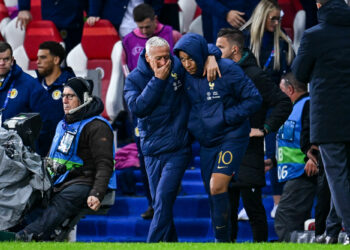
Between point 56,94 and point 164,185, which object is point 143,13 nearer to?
point 56,94

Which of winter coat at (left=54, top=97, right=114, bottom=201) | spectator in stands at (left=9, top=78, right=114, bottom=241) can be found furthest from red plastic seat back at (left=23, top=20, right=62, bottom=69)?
winter coat at (left=54, top=97, right=114, bottom=201)

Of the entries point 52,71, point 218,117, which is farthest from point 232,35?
point 52,71

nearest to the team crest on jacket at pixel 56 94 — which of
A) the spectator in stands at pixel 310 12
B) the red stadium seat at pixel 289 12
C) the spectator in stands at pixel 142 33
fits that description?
the spectator in stands at pixel 142 33

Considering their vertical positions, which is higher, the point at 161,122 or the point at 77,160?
the point at 161,122

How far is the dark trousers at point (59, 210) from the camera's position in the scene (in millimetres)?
8813

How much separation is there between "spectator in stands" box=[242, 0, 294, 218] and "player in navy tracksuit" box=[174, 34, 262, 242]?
198 centimetres

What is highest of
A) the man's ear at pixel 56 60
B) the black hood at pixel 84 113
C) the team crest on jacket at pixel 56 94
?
the man's ear at pixel 56 60

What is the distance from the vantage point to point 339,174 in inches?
314

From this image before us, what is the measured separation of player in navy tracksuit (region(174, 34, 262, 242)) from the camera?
8.45m

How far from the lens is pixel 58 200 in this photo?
29.4 ft

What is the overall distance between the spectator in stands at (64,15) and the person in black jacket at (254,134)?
14.7ft

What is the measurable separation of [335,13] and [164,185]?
1.96 meters

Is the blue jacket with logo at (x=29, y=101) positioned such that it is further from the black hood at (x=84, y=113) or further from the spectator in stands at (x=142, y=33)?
the spectator in stands at (x=142, y=33)

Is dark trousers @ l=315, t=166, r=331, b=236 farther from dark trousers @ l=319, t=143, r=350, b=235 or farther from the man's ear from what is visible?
the man's ear
